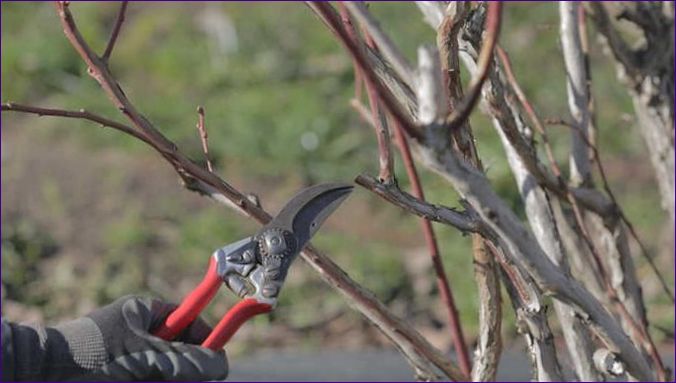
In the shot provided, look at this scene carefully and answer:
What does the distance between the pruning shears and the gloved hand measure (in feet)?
0.23

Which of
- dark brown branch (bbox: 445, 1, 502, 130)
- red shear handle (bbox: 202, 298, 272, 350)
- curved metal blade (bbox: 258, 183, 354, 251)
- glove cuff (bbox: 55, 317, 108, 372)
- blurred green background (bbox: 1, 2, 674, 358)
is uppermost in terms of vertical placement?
dark brown branch (bbox: 445, 1, 502, 130)

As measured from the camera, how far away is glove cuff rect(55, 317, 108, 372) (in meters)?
1.74

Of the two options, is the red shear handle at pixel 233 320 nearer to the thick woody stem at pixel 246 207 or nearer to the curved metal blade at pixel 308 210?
the curved metal blade at pixel 308 210

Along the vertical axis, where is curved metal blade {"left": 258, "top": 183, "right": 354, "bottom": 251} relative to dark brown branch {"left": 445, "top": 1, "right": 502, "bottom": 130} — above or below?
below

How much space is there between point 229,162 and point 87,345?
411 centimetres

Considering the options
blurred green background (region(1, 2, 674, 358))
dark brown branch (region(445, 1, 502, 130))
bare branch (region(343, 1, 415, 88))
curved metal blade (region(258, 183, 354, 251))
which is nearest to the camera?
dark brown branch (region(445, 1, 502, 130))

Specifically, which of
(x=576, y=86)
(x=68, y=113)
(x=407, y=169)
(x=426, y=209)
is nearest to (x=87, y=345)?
(x=68, y=113)

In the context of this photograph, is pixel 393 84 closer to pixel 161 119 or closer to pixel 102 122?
pixel 102 122

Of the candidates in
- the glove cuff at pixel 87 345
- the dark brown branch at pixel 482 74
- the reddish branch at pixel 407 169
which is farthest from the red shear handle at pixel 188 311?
the dark brown branch at pixel 482 74

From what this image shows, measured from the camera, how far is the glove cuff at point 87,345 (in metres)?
1.74

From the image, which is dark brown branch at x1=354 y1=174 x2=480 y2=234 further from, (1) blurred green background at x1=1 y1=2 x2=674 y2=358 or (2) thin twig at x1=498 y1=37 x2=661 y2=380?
(1) blurred green background at x1=1 y1=2 x2=674 y2=358

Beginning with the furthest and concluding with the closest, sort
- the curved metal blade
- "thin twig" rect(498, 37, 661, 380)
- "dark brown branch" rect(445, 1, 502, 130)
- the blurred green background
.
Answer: the blurred green background < "thin twig" rect(498, 37, 661, 380) < the curved metal blade < "dark brown branch" rect(445, 1, 502, 130)

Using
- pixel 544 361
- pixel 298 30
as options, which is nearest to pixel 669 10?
pixel 544 361

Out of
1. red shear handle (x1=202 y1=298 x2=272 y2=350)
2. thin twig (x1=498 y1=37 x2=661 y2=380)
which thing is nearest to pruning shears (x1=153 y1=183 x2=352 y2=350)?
red shear handle (x1=202 y1=298 x2=272 y2=350)
